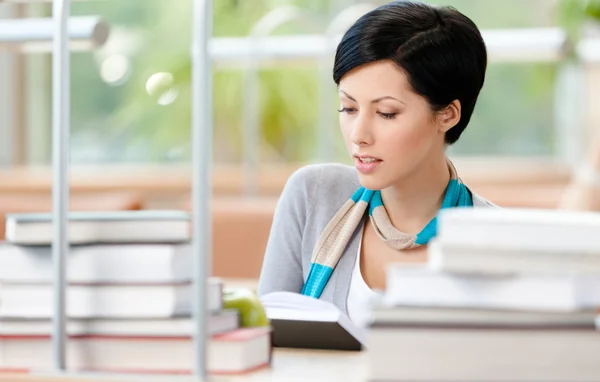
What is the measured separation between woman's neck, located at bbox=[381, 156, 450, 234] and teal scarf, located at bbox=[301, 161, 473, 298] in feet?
0.09

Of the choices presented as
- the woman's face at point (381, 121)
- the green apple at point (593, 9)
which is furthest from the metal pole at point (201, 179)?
the green apple at point (593, 9)

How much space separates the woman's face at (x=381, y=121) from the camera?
1.75 meters

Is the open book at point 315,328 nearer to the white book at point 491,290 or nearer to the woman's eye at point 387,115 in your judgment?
the white book at point 491,290

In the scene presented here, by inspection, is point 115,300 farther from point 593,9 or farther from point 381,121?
point 593,9

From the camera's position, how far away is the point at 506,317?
0.93 meters

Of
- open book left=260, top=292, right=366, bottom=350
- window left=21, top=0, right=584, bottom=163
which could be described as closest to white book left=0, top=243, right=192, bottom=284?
open book left=260, top=292, right=366, bottom=350

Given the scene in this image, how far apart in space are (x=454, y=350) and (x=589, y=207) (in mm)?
2653

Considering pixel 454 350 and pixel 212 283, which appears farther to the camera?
pixel 212 283

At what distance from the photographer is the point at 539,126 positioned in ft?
20.2

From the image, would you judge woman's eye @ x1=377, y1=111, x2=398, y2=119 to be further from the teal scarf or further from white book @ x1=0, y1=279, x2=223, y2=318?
white book @ x1=0, y1=279, x2=223, y2=318

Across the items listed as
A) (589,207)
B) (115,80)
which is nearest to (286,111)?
(115,80)

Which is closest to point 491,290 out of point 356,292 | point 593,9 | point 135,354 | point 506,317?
point 506,317

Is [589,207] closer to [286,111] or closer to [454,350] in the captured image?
[454,350]

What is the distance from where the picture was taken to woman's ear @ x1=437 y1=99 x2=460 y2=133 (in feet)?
6.37
